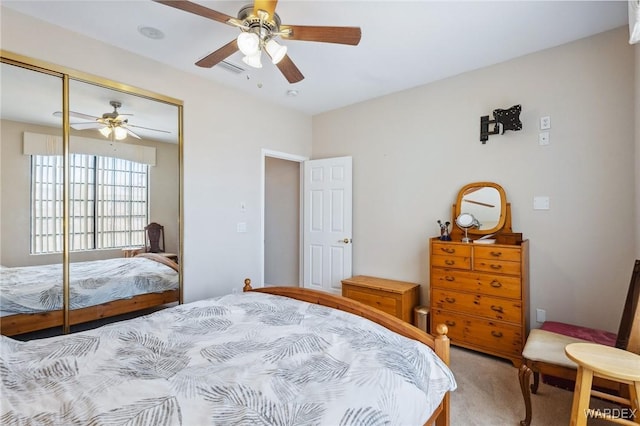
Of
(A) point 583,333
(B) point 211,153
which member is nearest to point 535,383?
(A) point 583,333

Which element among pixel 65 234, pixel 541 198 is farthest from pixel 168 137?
pixel 541 198

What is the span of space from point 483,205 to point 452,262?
0.71 meters

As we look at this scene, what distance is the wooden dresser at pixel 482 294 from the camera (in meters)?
2.69

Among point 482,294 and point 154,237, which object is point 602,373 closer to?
point 482,294

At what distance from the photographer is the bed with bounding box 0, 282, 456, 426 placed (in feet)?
3.34

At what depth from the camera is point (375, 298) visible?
361 cm

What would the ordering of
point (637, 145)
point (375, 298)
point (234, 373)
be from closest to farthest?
point (234, 373) → point (637, 145) → point (375, 298)

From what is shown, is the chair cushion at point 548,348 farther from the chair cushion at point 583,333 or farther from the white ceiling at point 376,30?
the white ceiling at point 376,30

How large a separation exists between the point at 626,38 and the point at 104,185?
15.1 feet

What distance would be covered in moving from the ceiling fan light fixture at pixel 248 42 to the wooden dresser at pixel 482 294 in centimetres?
239

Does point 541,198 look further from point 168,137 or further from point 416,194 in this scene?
point 168,137

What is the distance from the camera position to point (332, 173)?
4.43 meters

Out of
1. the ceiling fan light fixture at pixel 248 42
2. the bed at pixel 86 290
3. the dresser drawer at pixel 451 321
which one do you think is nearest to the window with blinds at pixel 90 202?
the bed at pixel 86 290

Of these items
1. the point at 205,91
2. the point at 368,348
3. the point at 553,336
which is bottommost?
the point at 553,336
